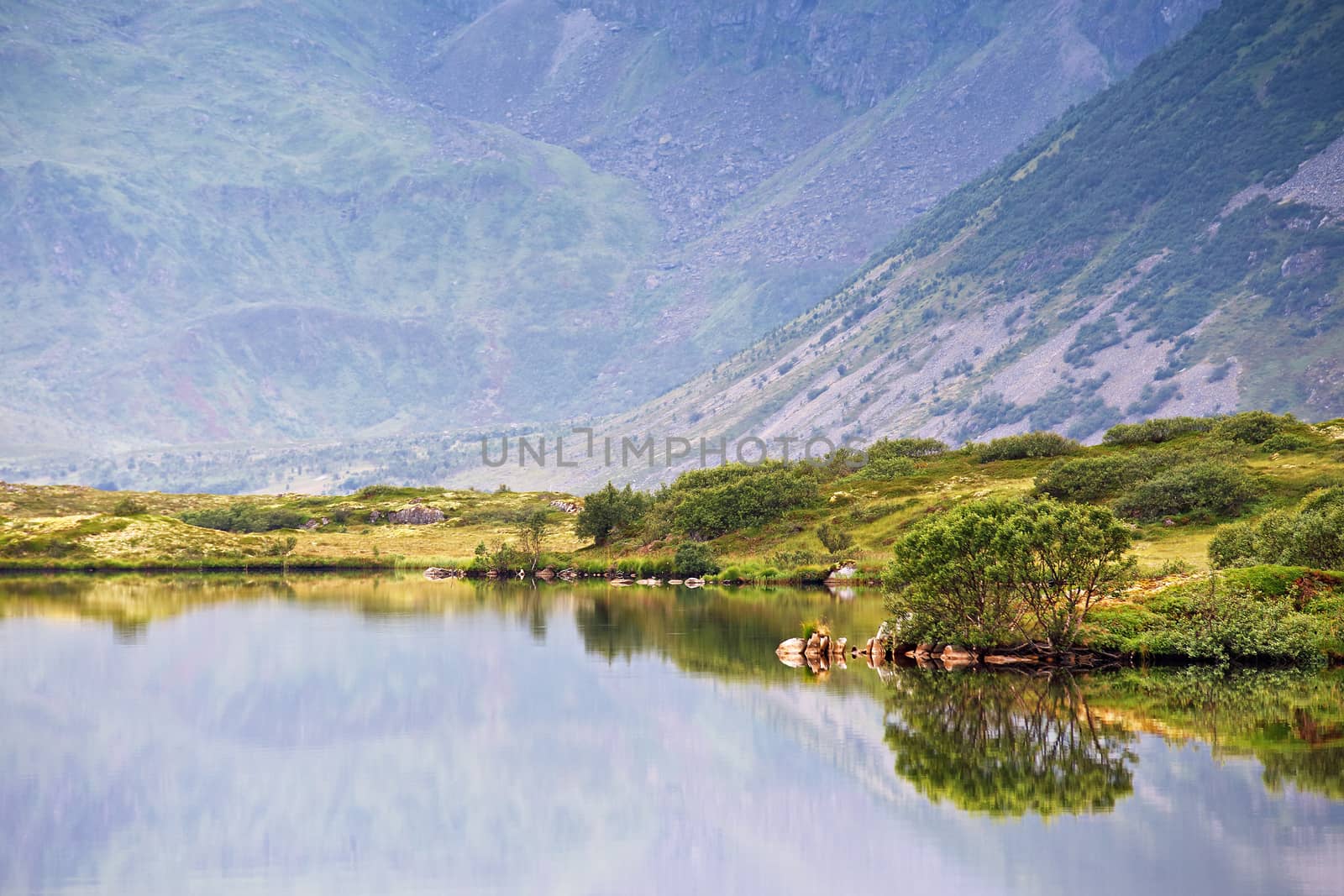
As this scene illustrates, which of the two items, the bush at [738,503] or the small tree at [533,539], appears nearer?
the bush at [738,503]

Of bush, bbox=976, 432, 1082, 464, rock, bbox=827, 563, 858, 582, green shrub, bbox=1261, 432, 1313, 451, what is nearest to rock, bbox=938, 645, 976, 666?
rock, bbox=827, 563, 858, 582

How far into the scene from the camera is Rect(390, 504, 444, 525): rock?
132 meters

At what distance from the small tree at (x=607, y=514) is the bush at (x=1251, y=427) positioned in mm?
36812

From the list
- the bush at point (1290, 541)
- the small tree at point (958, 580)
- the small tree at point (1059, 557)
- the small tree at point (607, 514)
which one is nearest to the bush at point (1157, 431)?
the small tree at point (607, 514)

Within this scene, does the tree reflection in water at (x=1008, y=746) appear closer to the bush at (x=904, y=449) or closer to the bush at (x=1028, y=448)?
the bush at (x=1028, y=448)

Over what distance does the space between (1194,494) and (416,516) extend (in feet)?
233

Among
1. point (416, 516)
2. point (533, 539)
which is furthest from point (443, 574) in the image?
point (416, 516)

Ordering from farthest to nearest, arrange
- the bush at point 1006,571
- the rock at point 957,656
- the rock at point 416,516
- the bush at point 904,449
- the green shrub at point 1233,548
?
the rock at point 416,516 < the bush at point 904,449 < the green shrub at point 1233,548 < the rock at point 957,656 < the bush at point 1006,571

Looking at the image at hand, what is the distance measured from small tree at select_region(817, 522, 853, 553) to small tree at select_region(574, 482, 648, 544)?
56.2 feet

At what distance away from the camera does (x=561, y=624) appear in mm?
63188

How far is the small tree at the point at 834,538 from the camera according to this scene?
89.0 m

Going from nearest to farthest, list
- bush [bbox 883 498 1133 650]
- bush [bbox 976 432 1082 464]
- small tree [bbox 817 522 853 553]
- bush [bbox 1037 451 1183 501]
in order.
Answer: bush [bbox 883 498 1133 650]
bush [bbox 1037 451 1183 501]
small tree [bbox 817 522 853 553]
bush [bbox 976 432 1082 464]

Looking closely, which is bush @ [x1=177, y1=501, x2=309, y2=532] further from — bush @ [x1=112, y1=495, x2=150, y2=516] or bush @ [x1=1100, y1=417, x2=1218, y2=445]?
bush @ [x1=1100, y1=417, x2=1218, y2=445]

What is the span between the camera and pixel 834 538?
3526 inches
